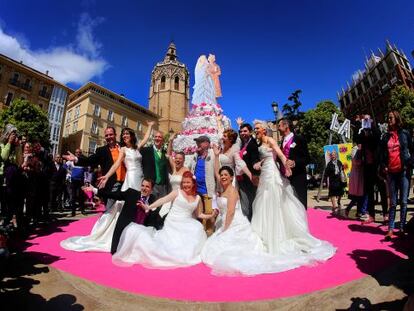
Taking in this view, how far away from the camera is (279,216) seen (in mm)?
4301

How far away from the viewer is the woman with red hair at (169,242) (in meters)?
3.69

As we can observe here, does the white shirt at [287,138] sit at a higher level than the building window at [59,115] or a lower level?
lower

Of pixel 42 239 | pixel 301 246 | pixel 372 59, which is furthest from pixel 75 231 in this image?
pixel 372 59

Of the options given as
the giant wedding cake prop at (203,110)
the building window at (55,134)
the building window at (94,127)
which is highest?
the building window at (94,127)

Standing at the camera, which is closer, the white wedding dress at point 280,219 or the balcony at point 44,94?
the white wedding dress at point 280,219

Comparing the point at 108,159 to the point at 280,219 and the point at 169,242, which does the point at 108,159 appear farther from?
the point at 280,219

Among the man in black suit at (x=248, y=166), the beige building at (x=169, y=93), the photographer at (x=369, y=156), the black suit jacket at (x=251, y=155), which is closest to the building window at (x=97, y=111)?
the beige building at (x=169, y=93)

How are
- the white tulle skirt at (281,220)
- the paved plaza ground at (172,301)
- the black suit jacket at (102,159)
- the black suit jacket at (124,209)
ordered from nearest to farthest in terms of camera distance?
the paved plaza ground at (172,301), the white tulle skirt at (281,220), the black suit jacket at (124,209), the black suit jacket at (102,159)

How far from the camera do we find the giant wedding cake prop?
14.8m

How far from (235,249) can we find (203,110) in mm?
12851

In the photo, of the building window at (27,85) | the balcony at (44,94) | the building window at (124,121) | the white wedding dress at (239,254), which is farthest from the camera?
the building window at (124,121)

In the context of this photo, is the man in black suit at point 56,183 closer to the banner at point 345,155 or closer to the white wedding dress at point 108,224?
the white wedding dress at point 108,224

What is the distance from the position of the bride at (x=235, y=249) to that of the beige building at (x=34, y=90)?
1739 inches

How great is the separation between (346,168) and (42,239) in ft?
42.7
